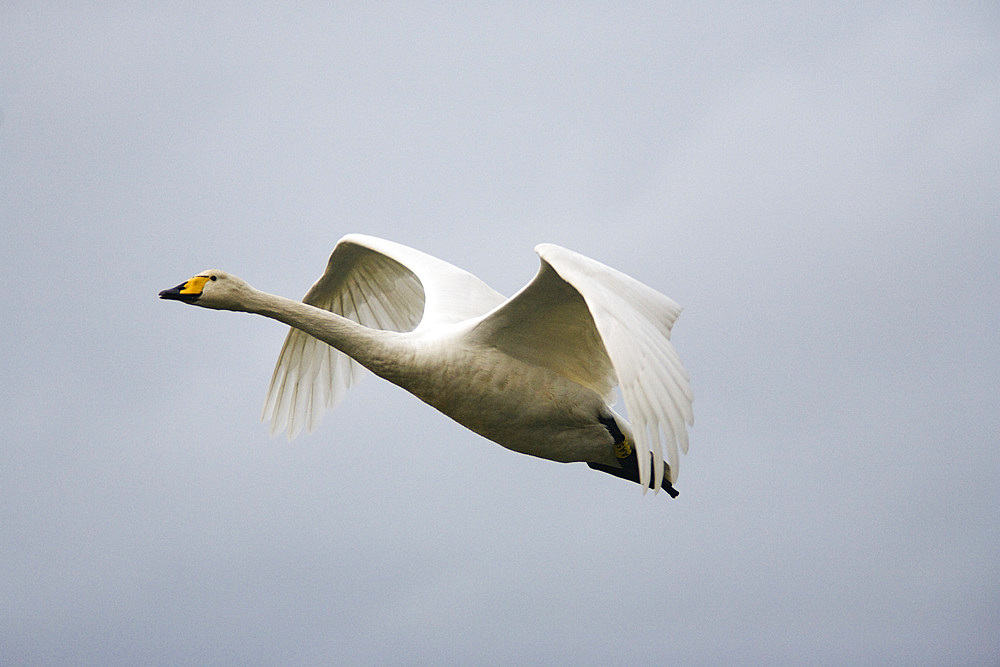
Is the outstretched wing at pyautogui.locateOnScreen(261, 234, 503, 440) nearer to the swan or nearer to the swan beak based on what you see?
the swan

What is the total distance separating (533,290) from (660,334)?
1.39 metres

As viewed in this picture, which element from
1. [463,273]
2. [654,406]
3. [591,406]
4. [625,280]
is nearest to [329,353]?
[463,273]

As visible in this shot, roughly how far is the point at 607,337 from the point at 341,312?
6.23 metres

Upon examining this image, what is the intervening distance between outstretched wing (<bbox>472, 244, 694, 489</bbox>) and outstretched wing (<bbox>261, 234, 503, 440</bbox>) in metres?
2.26

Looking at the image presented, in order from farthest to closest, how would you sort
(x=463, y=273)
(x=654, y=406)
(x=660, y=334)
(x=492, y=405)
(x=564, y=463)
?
1. (x=463, y=273)
2. (x=564, y=463)
3. (x=492, y=405)
4. (x=660, y=334)
5. (x=654, y=406)

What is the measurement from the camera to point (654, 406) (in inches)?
333

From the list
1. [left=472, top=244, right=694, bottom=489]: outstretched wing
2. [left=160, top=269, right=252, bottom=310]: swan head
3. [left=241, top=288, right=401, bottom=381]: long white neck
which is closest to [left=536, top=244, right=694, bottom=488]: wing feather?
[left=472, top=244, right=694, bottom=489]: outstretched wing

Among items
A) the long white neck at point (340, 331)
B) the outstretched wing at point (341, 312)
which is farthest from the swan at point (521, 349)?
the outstretched wing at point (341, 312)

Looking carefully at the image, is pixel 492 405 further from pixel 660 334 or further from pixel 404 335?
pixel 660 334

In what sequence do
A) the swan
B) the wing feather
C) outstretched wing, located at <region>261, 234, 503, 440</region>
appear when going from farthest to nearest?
outstretched wing, located at <region>261, 234, 503, 440</region>, the swan, the wing feather

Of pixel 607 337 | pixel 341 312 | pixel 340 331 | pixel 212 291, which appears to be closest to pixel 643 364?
pixel 607 337

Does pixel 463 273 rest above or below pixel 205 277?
above

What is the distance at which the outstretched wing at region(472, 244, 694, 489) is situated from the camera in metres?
8.45

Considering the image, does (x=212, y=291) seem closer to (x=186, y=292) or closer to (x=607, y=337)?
(x=186, y=292)
